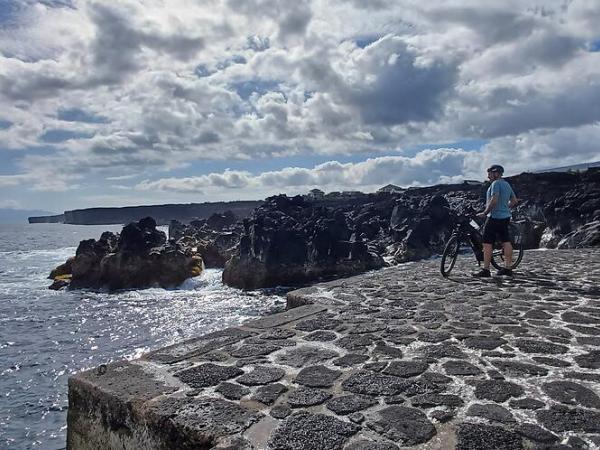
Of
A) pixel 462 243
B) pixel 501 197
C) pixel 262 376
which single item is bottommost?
pixel 262 376

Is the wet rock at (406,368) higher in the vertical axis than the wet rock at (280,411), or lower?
lower

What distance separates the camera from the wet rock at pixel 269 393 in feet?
12.7

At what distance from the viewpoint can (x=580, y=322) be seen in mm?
5941

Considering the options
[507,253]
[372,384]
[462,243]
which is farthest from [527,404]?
[462,243]

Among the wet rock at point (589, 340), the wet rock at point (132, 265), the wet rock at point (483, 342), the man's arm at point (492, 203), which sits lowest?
the wet rock at point (132, 265)

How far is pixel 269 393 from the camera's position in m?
4.00

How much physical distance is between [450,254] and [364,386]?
23.5ft

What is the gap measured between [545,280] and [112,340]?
15.7 meters

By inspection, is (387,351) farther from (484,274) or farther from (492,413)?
(484,274)

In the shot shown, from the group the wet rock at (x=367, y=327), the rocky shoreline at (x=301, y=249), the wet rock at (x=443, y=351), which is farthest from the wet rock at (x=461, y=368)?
the rocky shoreline at (x=301, y=249)

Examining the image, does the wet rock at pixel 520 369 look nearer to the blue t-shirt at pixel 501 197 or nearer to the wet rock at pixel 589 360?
the wet rock at pixel 589 360

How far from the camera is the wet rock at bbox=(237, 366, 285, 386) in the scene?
4.25m

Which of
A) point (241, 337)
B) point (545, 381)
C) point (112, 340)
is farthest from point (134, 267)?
point (545, 381)

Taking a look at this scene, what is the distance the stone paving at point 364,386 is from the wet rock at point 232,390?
0.02 m
